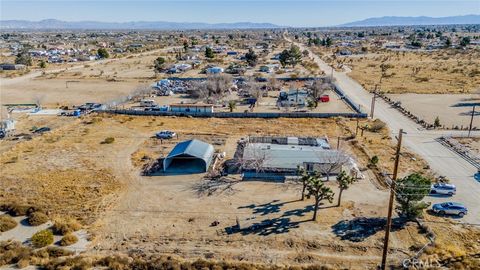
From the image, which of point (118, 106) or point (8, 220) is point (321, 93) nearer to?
point (118, 106)

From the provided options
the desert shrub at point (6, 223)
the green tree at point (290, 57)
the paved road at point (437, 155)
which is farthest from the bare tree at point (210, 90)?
the desert shrub at point (6, 223)

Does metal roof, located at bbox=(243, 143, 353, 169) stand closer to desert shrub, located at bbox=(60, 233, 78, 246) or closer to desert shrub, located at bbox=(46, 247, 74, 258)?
desert shrub, located at bbox=(60, 233, 78, 246)

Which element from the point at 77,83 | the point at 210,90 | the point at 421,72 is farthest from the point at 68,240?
the point at 421,72

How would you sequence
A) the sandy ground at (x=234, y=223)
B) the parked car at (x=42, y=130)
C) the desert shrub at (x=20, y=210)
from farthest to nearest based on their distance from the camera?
the parked car at (x=42, y=130)
the desert shrub at (x=20, y=210)
the sandy ground at (x=234, y=223)


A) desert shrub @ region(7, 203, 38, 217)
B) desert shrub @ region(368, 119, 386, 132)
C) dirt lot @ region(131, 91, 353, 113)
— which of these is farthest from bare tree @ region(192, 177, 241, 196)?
dirt lot @ region(131, 91, 353, 113)

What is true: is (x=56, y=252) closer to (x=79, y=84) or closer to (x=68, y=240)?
(x=68, y=240)

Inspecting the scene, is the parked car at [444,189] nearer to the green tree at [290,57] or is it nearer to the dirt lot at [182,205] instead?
the dirt lot at [182,205]

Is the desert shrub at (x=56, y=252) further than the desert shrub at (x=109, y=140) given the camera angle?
No
